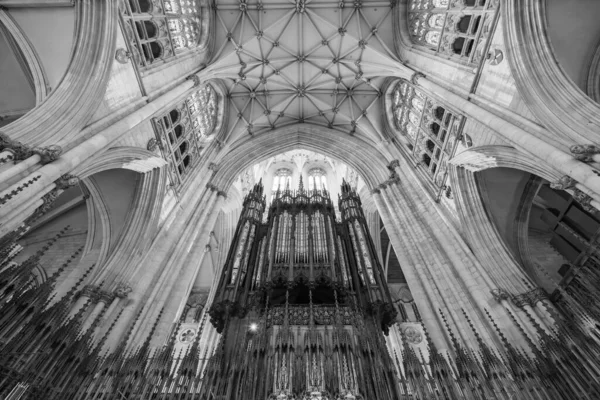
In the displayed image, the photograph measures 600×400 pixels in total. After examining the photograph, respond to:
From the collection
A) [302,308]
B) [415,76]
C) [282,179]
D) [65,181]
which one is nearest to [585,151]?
[415,76]

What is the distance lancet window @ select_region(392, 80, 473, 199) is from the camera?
9.40 m

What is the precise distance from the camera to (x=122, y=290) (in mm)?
7152

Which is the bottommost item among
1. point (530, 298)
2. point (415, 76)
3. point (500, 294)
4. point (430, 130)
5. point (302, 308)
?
point (530, 298)

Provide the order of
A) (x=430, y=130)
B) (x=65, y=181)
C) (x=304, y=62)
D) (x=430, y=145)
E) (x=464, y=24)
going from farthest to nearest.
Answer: (x=304, y=62) < (x=430, y=145) < (x=430, y=130) < (x=464, y=24) < (x=65, y=181)

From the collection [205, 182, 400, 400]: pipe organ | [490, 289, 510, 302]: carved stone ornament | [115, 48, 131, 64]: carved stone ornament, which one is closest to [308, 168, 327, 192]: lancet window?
[205, 182, 400, 400]: pipe organ

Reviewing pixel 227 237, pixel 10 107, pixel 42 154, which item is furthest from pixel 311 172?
pixel 42 154

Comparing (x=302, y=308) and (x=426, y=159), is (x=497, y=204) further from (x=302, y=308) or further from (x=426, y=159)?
(x=302, y=308)

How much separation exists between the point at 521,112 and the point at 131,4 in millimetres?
10648

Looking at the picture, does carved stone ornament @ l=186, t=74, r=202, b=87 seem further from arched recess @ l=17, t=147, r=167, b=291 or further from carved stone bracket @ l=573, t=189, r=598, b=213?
carved stone bracket @ l=573, t=189, r=598, b=213

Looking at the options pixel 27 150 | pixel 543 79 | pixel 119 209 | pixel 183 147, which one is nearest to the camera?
pixel 27 150

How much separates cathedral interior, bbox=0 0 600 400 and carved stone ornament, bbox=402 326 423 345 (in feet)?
17.1

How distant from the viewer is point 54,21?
7.14 metres

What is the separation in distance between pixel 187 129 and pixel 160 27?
12.0 feet

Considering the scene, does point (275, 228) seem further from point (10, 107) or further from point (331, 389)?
point (10, 107)
